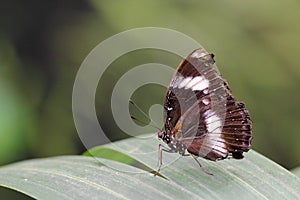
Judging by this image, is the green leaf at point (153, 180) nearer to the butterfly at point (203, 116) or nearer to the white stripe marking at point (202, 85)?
the butterfly at point (203, 116)

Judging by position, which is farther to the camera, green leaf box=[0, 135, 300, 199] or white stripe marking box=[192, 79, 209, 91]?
white stripe marking box=[192, 79, 209, 91]

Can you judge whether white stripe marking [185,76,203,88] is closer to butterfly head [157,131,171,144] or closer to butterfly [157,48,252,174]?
butterfly [157,48,252,174]

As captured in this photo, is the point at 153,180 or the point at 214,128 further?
the point at 214,128

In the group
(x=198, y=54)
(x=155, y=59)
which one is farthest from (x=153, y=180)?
(x=155, y=59)

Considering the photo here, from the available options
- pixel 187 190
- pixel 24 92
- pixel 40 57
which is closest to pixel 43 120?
pixel 24 92

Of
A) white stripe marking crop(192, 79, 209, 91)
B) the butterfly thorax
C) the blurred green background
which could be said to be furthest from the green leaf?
the blurred green background

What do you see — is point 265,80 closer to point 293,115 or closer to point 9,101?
point 293,115

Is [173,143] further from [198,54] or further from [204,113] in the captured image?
[198,54]
